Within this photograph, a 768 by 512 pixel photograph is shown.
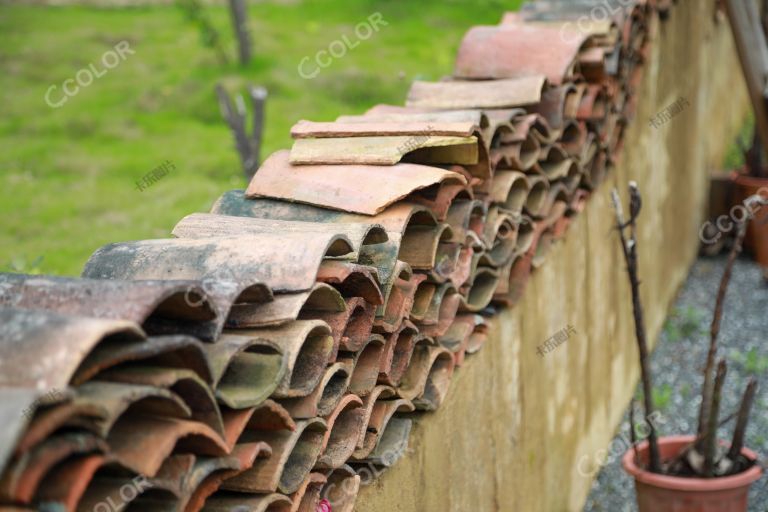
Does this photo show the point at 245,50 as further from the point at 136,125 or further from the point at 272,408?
the point at 272,408

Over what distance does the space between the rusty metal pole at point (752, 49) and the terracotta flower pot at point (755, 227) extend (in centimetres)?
160

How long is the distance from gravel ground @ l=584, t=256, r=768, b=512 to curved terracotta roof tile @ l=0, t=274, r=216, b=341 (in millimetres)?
3859

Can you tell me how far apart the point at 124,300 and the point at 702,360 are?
18.9 ft

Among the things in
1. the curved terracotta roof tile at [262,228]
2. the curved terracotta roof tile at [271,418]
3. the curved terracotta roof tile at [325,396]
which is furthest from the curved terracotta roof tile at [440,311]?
the curved terracotta roof tile at [271,418]

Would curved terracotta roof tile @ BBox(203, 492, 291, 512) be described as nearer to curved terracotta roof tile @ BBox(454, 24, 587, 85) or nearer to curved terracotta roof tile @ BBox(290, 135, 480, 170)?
curved terracotta roof tile @ BBox(290, 135, 480, 170)

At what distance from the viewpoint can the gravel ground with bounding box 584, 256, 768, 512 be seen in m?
5.50

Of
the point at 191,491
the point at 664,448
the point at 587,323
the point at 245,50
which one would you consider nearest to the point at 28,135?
the point at 245,50

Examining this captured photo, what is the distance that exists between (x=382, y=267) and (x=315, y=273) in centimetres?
45

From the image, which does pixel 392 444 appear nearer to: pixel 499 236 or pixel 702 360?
pixel 499 236

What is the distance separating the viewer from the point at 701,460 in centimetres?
446

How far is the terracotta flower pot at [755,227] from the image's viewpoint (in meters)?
8.24

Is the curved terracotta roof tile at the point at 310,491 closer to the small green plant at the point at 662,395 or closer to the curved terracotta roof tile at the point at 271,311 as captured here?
the curved terracotta roof tile at the point at 271,311

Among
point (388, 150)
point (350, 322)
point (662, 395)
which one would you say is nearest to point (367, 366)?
point (350, 322)

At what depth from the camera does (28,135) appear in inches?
386
